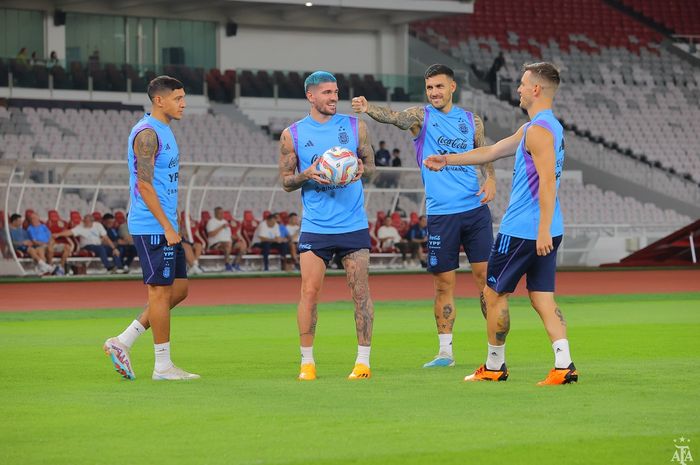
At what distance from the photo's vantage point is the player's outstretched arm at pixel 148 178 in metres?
10.9

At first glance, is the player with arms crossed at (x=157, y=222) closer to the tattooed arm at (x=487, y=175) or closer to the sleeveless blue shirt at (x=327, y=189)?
the sleeveless blue shirt at (x=327, y=189)

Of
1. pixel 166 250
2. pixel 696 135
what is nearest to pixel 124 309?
pixel 166 250

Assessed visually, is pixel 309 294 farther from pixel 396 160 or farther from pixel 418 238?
pixel 396 160

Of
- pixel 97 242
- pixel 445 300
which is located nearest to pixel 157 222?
pixel 445 300

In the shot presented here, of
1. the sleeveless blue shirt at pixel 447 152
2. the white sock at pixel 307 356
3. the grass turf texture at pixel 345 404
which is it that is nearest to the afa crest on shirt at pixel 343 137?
the sleeveless blue shirt at pixel 447 152

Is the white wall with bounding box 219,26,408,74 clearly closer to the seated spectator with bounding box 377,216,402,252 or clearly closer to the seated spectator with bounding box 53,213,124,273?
the seated spectator with bounding box 377,216,402,252

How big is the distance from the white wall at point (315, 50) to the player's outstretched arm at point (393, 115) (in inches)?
1572

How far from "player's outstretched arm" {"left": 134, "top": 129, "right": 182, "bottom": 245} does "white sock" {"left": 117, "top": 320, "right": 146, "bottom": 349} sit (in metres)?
0.88

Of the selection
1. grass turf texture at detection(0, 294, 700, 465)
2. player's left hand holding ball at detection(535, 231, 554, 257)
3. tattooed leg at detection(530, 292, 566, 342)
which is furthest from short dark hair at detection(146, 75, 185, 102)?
tattooed leg at detection(530, 292, 566, 342)

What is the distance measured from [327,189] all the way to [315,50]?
140 feet

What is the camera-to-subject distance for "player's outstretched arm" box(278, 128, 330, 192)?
1079 centimetres

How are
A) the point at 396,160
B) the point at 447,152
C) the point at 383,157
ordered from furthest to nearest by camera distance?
1. the point at 396,160
2. the point at 383,157
3. the point at 447,152

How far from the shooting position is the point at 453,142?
40.3 ft

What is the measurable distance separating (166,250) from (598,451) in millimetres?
4906
